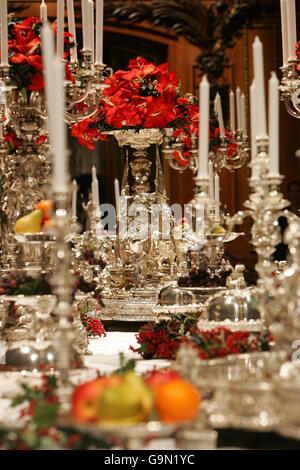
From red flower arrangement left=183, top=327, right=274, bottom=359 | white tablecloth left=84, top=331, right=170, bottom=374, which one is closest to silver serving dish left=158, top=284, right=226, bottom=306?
white tablecloth left=84, top=331, right=170, bottom=374

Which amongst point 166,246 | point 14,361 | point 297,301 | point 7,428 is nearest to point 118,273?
point 166,246

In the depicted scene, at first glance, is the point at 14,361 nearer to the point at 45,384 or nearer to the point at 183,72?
the point at 45,384

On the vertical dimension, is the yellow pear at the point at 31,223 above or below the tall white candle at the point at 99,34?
below

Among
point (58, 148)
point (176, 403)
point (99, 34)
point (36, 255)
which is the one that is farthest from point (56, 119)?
point (99, 34)

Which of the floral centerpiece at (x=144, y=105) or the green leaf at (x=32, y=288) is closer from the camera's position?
the green leaf at (x=32, y=288)

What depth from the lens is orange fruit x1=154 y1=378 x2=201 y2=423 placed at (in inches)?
65.5

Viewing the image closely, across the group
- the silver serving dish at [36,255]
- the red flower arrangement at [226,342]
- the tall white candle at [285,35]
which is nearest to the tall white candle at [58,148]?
the red flower arrangement at [226,342]

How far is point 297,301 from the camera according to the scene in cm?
206

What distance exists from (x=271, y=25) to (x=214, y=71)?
2.02 ft

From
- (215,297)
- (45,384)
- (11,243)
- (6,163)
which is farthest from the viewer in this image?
(6,163)

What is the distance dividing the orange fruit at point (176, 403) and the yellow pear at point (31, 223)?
1073 mm

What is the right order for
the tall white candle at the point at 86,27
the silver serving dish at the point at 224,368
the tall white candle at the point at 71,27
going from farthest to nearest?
the tall white candle at the point at 71,27
the tall white candle at the point at 86,27
the silver serving dish at the point at 224,368

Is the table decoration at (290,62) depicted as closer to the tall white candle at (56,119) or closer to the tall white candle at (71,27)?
the tall white candle at (71,27)

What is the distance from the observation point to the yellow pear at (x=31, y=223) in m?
2.62
